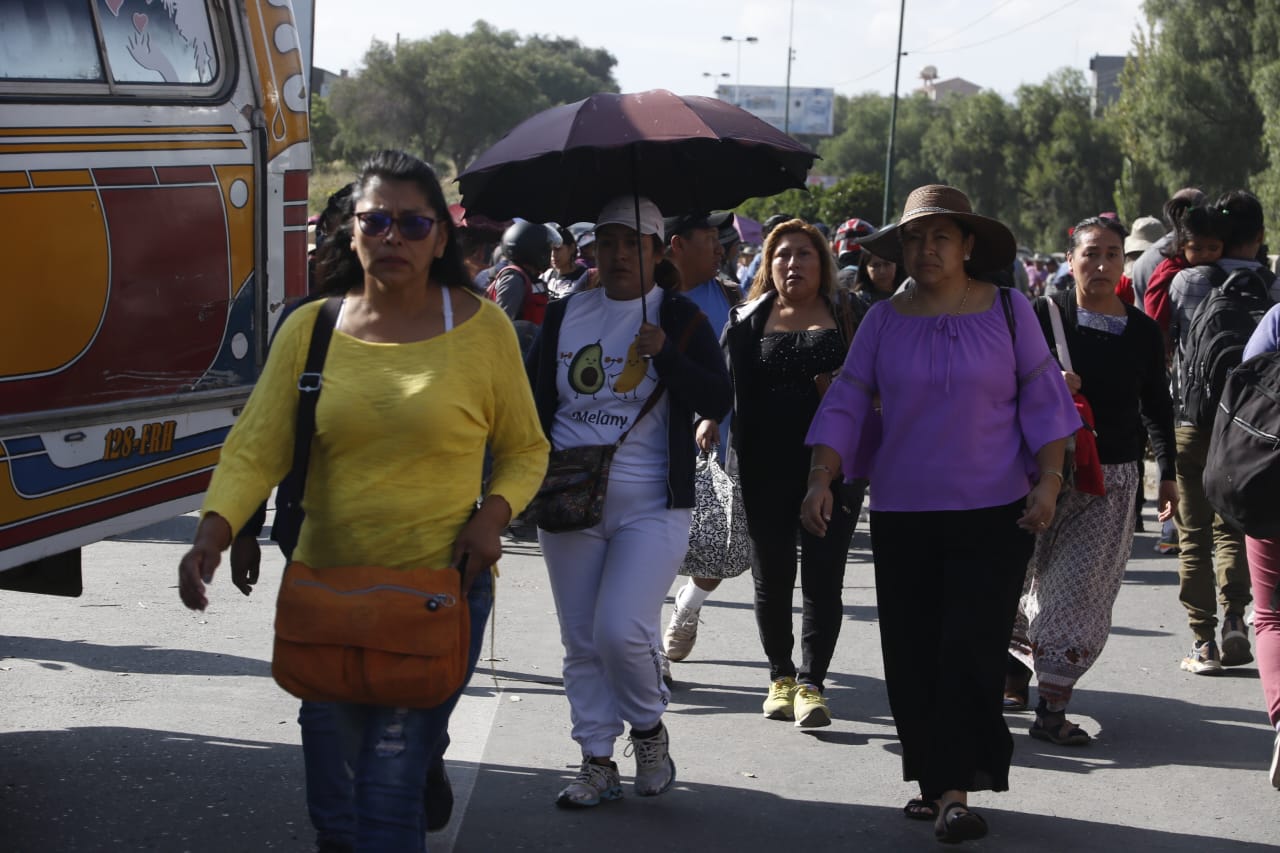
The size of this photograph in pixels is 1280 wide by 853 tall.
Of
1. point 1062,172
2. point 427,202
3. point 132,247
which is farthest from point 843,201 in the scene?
point 1062,172

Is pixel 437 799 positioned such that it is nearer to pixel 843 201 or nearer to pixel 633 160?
pixel 633 160

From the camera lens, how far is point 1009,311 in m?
5.19

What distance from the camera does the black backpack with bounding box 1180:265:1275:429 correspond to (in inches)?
258

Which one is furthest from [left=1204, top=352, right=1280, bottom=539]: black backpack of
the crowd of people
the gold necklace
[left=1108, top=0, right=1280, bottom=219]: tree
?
[left=1108, top=0, right=1280, bottom=219]: tree

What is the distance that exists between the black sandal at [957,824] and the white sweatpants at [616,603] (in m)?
0.93

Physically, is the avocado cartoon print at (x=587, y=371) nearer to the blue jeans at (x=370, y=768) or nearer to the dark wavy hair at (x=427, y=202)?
the dark wavy hair at (x=427, y=202)

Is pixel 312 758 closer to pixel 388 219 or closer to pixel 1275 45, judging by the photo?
pixel 388 219

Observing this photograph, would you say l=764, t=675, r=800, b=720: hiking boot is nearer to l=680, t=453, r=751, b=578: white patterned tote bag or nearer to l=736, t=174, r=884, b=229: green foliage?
l=680, t=453, r=751, b=578: white patterned tote bag

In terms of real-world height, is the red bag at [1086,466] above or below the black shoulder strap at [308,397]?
below

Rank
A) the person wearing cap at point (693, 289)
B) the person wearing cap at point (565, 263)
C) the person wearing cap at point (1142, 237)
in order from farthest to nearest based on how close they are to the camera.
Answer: the person wearing cap at point (1142, 237), the person wearing cap at point (565, 263), the person wearing cap at point (693, 289)

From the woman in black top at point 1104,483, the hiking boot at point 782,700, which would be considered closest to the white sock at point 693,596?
the hiking boot at point 782,700

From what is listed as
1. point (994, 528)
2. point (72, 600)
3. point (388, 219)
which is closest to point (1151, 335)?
point (994, 528)

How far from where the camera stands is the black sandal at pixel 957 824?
5.04m

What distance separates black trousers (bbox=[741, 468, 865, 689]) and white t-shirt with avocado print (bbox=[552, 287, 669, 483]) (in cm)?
127
